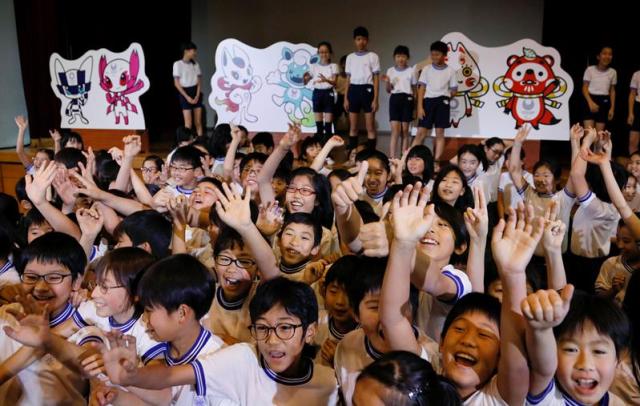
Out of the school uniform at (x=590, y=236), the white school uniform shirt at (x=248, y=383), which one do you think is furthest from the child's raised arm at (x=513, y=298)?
the school uniform at (x=590, y=236)

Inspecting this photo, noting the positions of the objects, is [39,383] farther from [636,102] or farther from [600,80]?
[636,102]

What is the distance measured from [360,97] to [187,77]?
2159 millimetres

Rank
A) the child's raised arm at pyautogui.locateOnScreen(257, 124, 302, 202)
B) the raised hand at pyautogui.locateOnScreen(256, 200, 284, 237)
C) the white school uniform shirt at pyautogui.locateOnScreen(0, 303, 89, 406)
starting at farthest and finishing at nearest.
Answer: the child's raised arm at pyautogui.locateOnScreen(257, 124, 302, 202) → the raised hand at pyautogui.locateOnScreen(256, 200, 284, 237) → the white school uniform shirt at pyautogui.locateOnScreen(0, 303, 89, 406)

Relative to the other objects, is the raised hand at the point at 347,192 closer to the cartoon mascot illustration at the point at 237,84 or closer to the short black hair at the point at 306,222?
the short black hair at the point at 306,222

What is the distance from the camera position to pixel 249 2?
30.3 ft

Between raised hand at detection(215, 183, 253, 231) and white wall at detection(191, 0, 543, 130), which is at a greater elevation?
white wall at detection(191, 0, 543, 130)

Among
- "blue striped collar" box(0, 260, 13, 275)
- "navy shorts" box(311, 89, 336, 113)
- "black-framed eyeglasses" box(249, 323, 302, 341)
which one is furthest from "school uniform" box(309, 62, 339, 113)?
"black-framed eyeglasses" box(249, 323, 302, 341)

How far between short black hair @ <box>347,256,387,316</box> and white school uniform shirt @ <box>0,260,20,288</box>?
52.4 inches

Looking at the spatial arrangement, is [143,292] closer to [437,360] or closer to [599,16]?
[437,360]

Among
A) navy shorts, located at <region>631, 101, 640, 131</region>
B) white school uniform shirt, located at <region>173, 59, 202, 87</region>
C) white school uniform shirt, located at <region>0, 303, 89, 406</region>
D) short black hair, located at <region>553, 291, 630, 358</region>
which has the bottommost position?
white school uniform shirt, located at <region>0, 303, 89, 406</region>

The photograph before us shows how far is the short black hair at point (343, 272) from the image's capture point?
1.85 meters

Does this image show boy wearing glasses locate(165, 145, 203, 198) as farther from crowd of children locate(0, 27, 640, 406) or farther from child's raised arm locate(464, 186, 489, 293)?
child's raised arm locate(464, 186, 489, 293)

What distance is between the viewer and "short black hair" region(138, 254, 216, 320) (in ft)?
5.34

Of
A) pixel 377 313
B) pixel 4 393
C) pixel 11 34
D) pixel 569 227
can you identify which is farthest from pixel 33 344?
pixel 11 34
